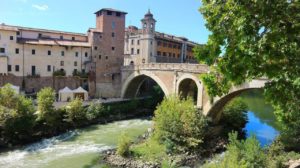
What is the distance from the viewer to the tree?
7586 mm

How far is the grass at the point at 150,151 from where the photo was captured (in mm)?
24156

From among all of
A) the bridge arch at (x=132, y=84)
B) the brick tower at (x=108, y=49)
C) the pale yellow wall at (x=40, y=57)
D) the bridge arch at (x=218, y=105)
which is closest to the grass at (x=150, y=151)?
the bridge arch at (x=218, y=105)

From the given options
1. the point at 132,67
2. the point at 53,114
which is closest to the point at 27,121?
the point at 53,114

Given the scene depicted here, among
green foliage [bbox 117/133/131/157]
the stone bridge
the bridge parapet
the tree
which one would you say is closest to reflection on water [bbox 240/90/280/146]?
the stone bridge

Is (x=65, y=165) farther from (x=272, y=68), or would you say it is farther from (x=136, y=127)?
(x=272, y=68)

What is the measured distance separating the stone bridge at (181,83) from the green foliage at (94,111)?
26.2 feet

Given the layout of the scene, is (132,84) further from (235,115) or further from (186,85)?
(235,115)

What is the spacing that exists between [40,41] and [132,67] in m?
14.1

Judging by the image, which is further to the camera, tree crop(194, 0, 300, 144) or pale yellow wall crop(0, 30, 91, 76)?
pale yellow wall crop(0, 30, 91, 76)

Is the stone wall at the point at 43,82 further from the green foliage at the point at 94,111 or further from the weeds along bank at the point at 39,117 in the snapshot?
the green foliage at the point at 94,111

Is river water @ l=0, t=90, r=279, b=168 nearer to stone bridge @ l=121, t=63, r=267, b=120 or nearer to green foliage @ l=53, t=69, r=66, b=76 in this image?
stone bridge @ l=121, t=63, r=267, b=120

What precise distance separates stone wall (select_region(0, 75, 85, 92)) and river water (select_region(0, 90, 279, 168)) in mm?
12543

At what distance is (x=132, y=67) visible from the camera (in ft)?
152

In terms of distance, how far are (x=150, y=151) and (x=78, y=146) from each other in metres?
7.26
